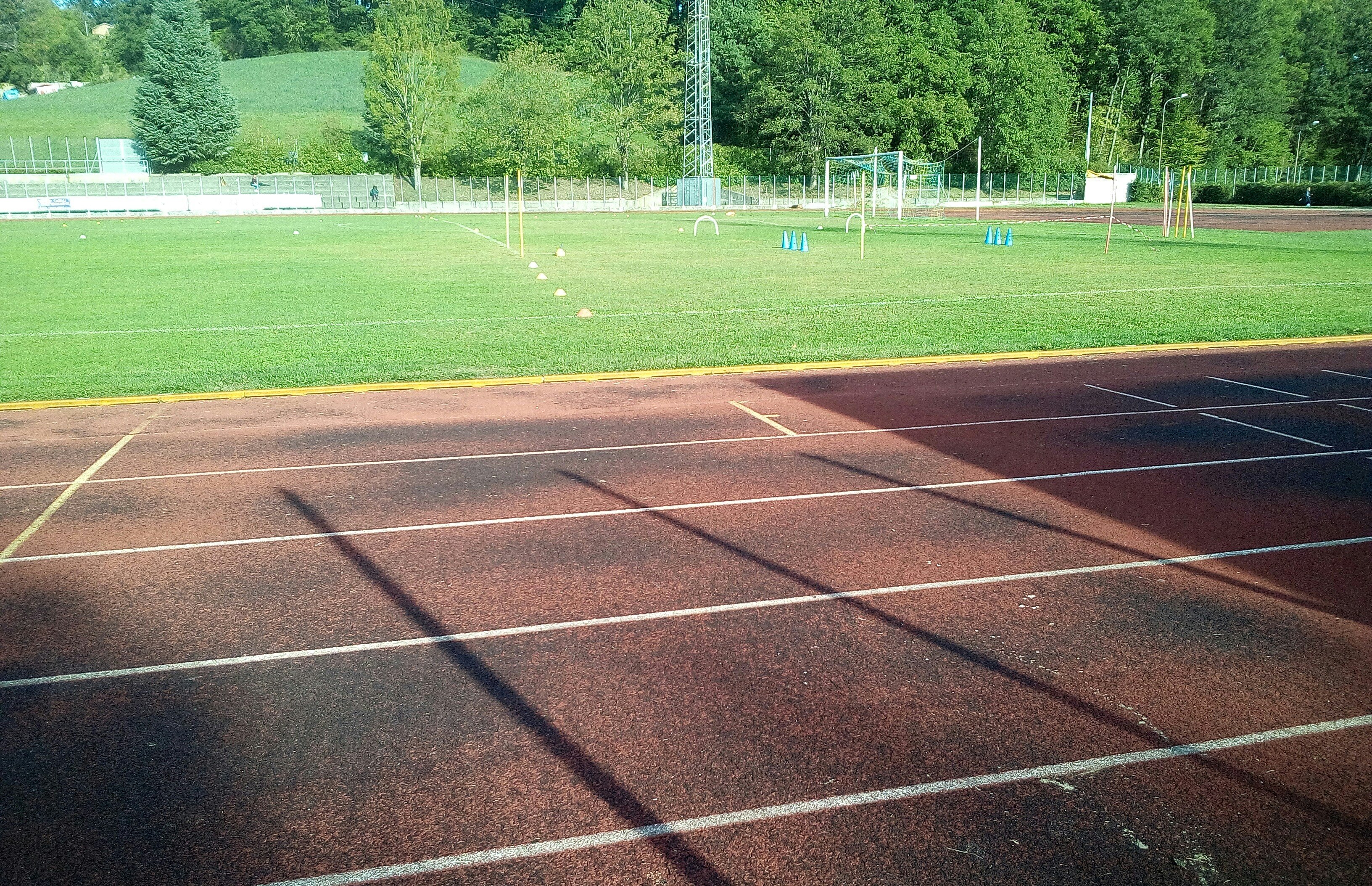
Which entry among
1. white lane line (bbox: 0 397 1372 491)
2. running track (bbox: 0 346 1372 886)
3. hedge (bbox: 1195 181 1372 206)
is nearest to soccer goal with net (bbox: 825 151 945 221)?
hedge (bbox: 1195 181 1372 206)

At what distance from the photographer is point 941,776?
439 cm

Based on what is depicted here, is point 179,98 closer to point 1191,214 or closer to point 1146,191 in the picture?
point 1191,214

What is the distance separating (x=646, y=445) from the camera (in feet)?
32.5

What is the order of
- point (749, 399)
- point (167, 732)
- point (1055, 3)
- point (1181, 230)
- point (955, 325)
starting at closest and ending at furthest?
point (167, 732) → point (749, 399) → point (955, 325) → point (1181, 230) → point (1055, 3)

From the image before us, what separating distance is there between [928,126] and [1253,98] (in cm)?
3310

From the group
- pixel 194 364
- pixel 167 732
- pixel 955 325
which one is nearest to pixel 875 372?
pixel 955 325

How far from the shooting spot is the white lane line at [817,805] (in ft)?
12.6

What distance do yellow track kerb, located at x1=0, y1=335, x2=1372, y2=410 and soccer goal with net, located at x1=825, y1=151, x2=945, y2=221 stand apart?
151ft

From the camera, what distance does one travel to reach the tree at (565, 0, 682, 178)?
277 ft

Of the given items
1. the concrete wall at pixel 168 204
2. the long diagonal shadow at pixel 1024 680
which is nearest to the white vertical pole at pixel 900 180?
the concrete wall at pixel 168 204

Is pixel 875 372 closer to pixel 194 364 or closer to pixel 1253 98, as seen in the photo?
pixel 194 364

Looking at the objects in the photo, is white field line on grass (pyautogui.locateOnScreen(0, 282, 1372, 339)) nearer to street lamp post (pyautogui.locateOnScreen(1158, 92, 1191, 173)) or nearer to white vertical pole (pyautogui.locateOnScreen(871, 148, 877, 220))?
white vertical pole (pyautogui.locateOnScreen(871, 148, 877, 220))

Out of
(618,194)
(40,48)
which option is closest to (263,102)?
(618,194)

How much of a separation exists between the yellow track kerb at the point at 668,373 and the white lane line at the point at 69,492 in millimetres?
927
